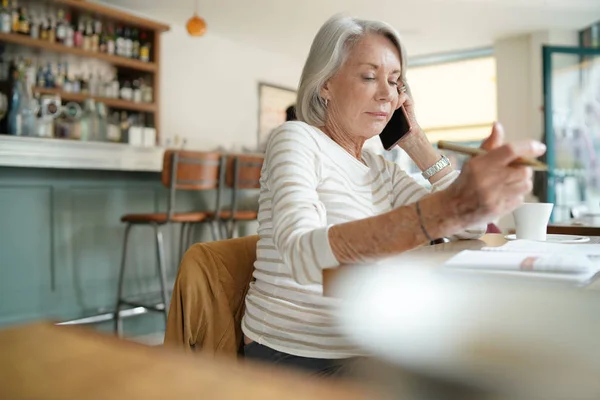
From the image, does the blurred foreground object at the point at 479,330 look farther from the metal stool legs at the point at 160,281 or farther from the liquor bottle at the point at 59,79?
the liquor bottle at the point at 59,79

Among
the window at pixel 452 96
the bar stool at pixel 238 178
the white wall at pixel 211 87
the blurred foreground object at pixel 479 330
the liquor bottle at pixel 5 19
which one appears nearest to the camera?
the blurred foreground object at pixel 479 330

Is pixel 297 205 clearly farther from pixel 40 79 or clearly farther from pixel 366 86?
pixel 40 79

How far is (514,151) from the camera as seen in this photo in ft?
2.14

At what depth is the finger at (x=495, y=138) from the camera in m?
0.75

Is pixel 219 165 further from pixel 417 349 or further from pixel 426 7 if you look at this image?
pixel 426 7

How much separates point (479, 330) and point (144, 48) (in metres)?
5.22

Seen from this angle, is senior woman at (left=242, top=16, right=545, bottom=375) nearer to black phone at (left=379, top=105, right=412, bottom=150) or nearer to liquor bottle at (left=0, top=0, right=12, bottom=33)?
black phone at (left=379, top=105, right=412, bottom=150)

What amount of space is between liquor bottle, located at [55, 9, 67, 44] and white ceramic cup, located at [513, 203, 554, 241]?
4531 mm

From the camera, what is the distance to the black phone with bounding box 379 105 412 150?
1.39 metres

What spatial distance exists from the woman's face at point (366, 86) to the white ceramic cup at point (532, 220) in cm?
37

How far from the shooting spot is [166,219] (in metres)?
3.12

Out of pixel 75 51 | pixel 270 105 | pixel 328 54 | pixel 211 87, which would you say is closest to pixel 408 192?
pixel 328 54

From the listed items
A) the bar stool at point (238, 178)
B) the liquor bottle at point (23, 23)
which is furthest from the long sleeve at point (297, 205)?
the liquor bottle at point (23, 23)

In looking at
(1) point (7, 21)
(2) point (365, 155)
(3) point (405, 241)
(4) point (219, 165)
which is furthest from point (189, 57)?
(3) point (405, 241)
